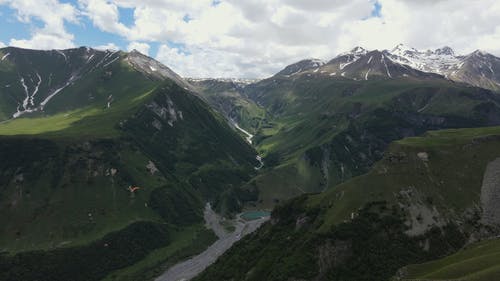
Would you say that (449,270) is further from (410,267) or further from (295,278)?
(295,278)

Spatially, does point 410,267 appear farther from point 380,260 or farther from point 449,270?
point 449,270

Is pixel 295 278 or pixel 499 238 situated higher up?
pixel 295 278

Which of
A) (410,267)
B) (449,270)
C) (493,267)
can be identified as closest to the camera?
(493,267)

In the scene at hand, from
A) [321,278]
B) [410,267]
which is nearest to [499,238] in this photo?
[410,267]

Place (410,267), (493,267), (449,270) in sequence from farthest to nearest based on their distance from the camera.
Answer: (410,267)
(449,270)
(493,267)

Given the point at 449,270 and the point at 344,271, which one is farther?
the point at 344,271

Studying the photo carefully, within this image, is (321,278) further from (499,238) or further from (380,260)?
(499,238)

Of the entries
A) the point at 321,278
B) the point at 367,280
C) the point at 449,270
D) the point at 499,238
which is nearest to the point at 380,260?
the point at 367,280

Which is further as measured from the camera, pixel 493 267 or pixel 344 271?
pixel 344 271
